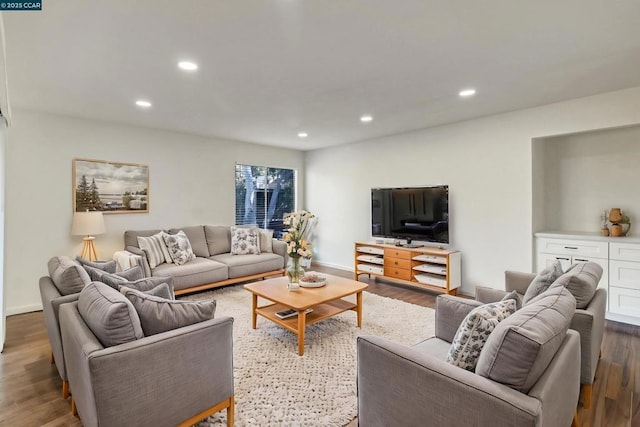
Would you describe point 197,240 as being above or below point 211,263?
above

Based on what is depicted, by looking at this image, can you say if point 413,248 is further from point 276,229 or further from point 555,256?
point 276,229

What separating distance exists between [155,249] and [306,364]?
9.35 feet

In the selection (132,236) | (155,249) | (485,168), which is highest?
(485,168)

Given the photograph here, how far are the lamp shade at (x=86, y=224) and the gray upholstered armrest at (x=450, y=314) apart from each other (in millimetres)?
4048

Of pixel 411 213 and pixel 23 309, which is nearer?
pixel 23 309

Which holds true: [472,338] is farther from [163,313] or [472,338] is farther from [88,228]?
[88,228]

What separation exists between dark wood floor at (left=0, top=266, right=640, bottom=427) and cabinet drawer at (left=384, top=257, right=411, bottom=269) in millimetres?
2226

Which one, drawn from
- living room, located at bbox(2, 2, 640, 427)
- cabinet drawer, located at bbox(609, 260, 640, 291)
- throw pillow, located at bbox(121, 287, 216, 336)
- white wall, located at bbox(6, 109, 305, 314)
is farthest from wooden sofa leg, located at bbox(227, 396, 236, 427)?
cabinet drawer, located at bbox(609, 260, 640, 291)

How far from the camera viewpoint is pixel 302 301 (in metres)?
2.88

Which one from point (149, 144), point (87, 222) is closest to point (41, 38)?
point (87, 222)

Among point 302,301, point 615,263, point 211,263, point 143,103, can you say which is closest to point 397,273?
point 302,301

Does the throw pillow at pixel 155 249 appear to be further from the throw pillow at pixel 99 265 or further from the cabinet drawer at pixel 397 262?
the cabinet drawer at pixel 397 262

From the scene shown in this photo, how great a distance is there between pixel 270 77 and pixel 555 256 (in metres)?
3.81

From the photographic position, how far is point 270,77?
2879 millimetres
